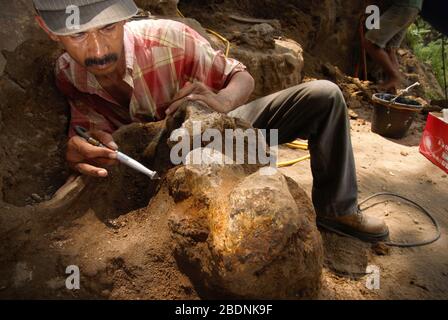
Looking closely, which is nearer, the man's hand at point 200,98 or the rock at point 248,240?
the rock at point 248,240

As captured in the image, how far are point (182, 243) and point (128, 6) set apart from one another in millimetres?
1063

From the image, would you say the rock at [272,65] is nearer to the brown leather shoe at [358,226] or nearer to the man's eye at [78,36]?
the brown leather shoe at [358,226]

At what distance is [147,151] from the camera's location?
1739 millimetres

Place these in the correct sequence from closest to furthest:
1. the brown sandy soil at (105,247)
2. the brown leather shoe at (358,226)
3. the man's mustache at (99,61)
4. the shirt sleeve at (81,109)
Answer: the brown sandy soil at (105,247)
the man's mustache at (99,61)
the shirt sleeve at (81,109)
the brown leather shoe at (358,226)

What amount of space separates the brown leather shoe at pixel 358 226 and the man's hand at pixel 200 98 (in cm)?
110

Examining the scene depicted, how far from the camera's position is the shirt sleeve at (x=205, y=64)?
6.48 ft

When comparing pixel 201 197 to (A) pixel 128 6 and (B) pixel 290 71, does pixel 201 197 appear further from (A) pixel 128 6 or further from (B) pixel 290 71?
(B) pixel 290 71

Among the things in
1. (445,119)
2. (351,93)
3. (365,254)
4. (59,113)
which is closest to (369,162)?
(445,119)

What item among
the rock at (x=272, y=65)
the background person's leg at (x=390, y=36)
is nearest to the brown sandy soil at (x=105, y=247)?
the rock at (x=272, y=65)

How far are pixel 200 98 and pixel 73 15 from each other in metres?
0.62

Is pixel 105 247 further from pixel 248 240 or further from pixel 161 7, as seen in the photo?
pixel 161 7

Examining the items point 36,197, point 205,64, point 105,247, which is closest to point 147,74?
point 205,64

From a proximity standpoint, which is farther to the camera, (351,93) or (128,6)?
(351,93)

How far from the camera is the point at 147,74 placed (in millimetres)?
1911
